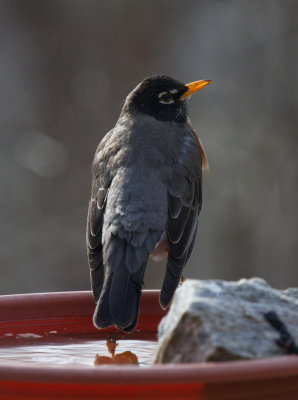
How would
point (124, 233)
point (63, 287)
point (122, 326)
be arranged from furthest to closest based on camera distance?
point (63, 287) < point (124, 233) < point (122, 326)

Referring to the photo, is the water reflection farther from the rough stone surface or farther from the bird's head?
the bird's head

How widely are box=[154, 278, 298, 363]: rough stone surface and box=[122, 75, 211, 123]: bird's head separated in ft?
7.85

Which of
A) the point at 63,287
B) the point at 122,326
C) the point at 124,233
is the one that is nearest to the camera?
the point at 122,326

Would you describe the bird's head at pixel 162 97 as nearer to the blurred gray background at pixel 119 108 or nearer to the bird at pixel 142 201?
the bird at pixel 142 201

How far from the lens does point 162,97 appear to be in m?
4.11

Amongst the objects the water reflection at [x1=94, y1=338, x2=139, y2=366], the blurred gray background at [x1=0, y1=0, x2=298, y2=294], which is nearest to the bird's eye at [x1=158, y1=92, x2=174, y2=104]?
the water reflection at [x1=94, y1=338, x2=139, y2=366]

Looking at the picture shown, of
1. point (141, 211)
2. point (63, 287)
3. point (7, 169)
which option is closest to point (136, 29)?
point (7, 169)

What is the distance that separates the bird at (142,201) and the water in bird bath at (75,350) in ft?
0.28

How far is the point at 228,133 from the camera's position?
678cm

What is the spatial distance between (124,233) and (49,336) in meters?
0.66

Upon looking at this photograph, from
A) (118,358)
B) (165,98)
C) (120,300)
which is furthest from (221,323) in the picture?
(165,98)

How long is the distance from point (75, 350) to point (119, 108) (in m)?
4.54

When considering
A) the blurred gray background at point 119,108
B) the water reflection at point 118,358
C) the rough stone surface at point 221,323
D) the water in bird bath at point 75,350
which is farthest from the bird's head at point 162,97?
the blurred gray background at point 119,108

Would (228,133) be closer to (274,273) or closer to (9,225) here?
(274,273)
